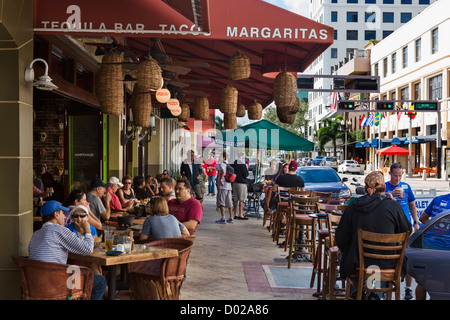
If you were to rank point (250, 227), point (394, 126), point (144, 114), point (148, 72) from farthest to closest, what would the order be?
point (394, 126), point (250, 227), point (144, 114), point (148, 72)

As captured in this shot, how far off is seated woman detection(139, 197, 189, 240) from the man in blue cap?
4.07ft

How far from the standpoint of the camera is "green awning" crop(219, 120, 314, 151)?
16.5 meters

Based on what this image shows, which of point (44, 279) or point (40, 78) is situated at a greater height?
point (40, 78)

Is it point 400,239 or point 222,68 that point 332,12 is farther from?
point 400,239

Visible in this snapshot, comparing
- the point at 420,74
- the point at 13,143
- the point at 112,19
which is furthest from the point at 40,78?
the point at 420,74

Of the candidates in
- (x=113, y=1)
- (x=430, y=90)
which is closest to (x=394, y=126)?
(x=430, y=90)

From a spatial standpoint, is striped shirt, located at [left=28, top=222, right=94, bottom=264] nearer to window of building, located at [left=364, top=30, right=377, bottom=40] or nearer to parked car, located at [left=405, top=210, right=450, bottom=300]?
parked car, located at [left=405, top=210, right=450, bottom=300]

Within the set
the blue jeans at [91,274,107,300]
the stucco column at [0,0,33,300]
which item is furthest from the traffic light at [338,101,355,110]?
the blue jeans at [91,274,107,300]

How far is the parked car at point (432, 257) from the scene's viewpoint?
17.5ft

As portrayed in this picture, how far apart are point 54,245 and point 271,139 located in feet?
40.6

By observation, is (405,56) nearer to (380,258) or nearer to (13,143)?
(380,258)

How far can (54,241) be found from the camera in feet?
15.7

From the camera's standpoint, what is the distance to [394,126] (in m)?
53.6
